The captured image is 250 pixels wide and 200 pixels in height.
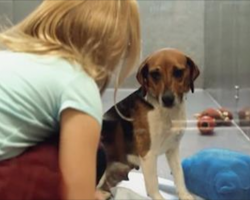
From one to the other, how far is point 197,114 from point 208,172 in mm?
387

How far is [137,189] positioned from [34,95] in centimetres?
49

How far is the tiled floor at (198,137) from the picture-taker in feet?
4.19

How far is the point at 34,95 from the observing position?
2.85ft

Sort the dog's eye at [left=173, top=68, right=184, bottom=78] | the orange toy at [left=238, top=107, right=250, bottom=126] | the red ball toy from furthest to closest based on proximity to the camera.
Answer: the orange toy at [left=238, top=107, right=250, bottom=126] → the red ball toy → the dog's eye at [left=173, top=68, right=184, bottom=78]

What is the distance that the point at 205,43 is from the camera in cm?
258

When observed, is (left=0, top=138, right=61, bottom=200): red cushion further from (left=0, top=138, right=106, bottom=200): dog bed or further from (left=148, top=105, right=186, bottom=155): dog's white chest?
(left=148, top=105, right=186, bottom=155): dog's white chest

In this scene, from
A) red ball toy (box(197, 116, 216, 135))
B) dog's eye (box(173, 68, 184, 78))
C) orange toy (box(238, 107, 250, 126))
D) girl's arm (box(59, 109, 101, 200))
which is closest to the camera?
girl's arm (box(59, 109, 101, 200))

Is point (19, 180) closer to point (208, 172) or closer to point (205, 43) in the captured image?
point (208, 172)

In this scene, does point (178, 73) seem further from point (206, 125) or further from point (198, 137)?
point (206, 125)

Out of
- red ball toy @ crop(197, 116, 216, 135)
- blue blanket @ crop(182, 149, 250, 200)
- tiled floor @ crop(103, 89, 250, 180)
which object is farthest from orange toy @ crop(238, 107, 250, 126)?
blue blanket @ crop(182, 149, 250, 200)

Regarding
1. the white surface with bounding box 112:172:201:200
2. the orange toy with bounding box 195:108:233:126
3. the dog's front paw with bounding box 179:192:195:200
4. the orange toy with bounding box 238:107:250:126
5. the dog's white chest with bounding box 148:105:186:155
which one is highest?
the dog's white chest with bounding box 148:105:186:155

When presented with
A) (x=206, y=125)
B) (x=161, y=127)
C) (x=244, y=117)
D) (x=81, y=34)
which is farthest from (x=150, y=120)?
(x=244, y=117)

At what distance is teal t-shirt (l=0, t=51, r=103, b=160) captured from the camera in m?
0.85

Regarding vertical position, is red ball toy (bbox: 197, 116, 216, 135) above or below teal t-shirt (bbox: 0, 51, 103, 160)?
below
